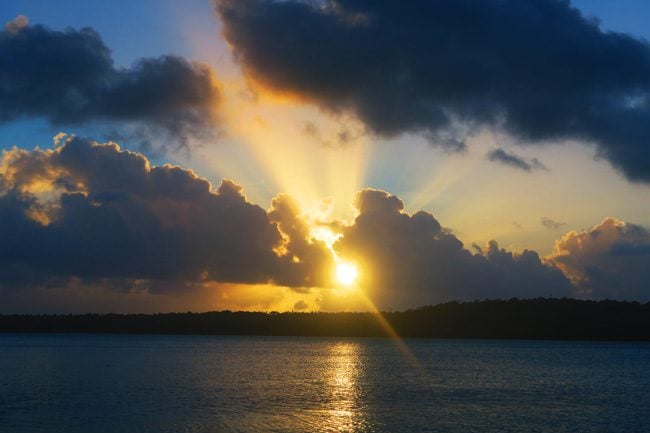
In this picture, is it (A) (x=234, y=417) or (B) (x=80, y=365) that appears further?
(B) (x=80, y=365)

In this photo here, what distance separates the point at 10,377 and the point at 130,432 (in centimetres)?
5716

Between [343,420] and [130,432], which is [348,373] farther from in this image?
[130,432]

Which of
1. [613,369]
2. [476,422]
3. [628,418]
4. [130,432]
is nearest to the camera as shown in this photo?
[130,432]

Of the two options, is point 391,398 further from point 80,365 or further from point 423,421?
point 80,365

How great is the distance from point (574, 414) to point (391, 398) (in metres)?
20.9

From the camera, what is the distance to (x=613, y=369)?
14212 cm

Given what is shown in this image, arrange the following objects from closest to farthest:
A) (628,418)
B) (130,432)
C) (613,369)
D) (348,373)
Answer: (130,432), (628,418), (348,373), (613,369)

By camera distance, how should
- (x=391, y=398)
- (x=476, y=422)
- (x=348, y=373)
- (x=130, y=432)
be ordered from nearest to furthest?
(x=130, y=432) < (x=476, y=422) < (x=391, y=398) < (x=348, y=373)

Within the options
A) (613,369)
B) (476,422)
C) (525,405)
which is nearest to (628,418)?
(525,405)

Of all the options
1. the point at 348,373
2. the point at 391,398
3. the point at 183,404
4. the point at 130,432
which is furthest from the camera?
the point at 348,373

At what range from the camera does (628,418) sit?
65.3m

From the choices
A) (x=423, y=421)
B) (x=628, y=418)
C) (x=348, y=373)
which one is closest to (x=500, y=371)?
(x=348, y=373)

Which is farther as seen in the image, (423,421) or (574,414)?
(574,414)

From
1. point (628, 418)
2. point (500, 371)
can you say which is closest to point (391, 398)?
point (628, 418)
